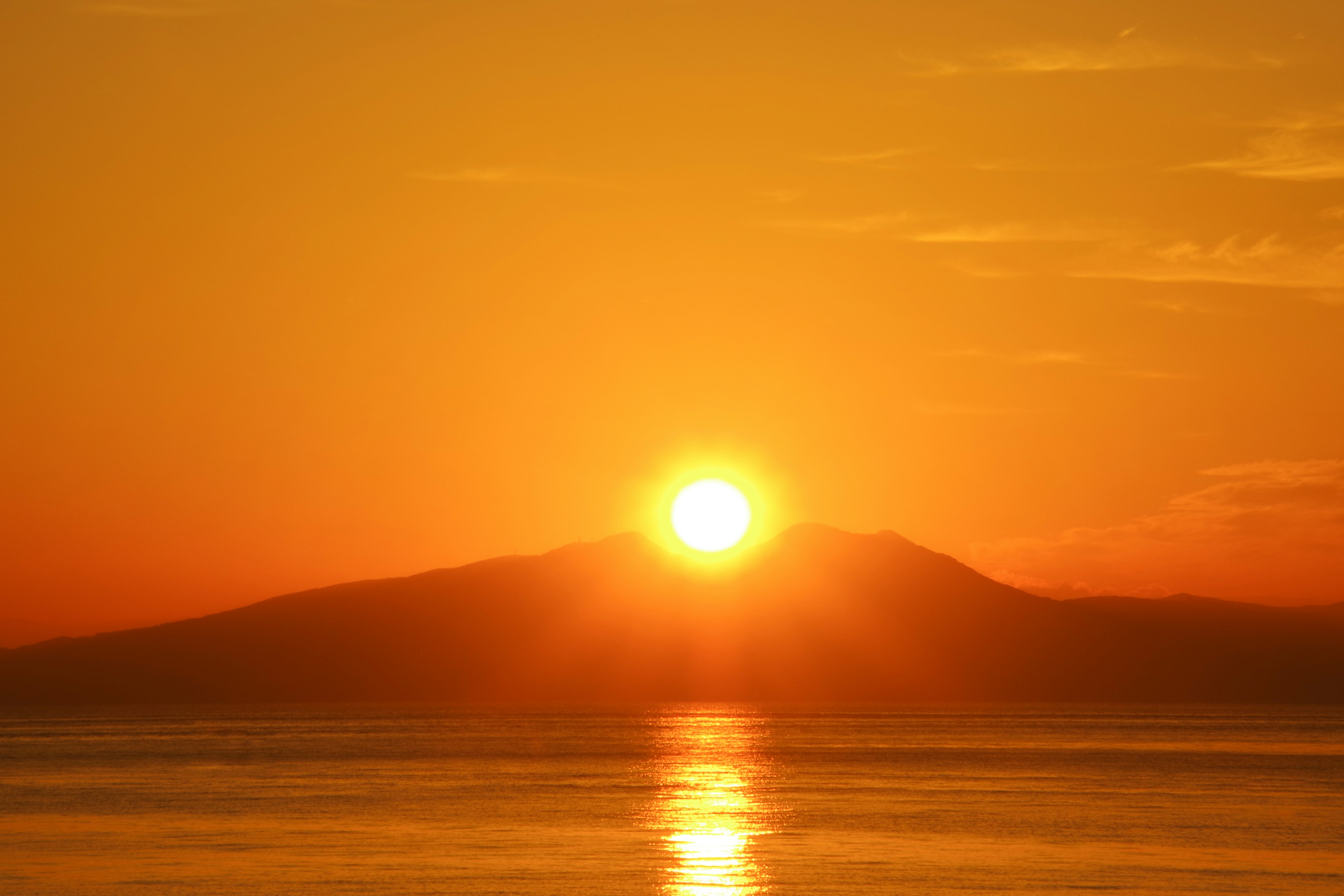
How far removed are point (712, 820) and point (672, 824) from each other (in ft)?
9.98

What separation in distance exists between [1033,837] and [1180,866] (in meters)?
10.7

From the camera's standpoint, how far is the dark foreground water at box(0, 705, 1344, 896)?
5625cm

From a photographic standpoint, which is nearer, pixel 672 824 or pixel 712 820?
pixel 672 824

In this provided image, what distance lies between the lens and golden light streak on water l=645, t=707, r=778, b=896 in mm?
54875

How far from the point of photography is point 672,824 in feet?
245

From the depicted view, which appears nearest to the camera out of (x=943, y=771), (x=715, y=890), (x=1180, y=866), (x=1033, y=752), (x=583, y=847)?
(x=715, y=890)

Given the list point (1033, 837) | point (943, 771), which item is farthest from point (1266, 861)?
point (943, 771)

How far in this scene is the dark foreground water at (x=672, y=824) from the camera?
185 ft

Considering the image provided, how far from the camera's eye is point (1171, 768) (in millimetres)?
121438

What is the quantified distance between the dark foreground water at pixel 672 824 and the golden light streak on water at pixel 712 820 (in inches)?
10.1

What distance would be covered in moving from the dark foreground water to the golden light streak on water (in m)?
0.26

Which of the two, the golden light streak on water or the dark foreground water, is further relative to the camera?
the dark foreground water

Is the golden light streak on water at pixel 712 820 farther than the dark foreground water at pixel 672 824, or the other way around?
the dark foreground water at pixel 672 824

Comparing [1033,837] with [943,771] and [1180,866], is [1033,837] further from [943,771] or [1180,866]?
[943,771]
